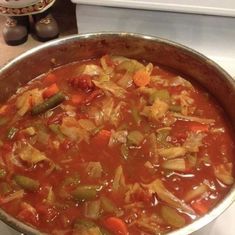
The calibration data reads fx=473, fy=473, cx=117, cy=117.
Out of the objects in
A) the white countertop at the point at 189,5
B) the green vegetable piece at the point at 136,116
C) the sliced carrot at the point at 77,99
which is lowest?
the green vegetable piece at the point at 136,116

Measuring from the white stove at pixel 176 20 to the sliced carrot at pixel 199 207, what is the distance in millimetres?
555

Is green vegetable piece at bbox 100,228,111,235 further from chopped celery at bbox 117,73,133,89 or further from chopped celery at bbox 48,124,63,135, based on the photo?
chopped celery at bbox 117,73,133,89

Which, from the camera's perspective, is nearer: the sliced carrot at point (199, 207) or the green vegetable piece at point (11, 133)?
the sliced carrot at point (199, 207)

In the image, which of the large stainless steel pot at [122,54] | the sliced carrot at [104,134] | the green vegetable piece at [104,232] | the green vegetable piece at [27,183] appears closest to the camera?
the green vegetable piece at [104,232]

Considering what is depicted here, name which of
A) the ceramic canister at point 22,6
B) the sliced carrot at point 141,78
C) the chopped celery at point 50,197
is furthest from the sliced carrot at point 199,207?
the ceramic canister at point 22,6

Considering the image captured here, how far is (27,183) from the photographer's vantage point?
3.78 feet

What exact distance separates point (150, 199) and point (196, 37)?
0.71 metres

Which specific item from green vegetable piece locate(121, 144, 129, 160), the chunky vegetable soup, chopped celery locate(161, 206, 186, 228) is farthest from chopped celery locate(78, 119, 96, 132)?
chopped celery locate(161, 206, 186, 228)

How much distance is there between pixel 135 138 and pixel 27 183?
0.99 feet

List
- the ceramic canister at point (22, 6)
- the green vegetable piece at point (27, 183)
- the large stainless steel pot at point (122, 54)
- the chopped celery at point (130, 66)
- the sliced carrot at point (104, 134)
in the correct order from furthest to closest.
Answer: the ceramic canister at point (22, 6) < the chopped celery at point (130, 66) < the large stainless steel pot at point (122, 54) < the sliced carrot at point (104, 134) < the green vegetable piece at point (27, 183)

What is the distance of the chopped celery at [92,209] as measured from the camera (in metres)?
1.10

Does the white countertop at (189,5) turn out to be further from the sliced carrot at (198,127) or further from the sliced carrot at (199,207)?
the sliced carrot at (199,207)

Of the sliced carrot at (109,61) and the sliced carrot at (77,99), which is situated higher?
the sliced carrot at (109,61)

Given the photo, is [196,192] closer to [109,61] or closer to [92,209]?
[92,209]
